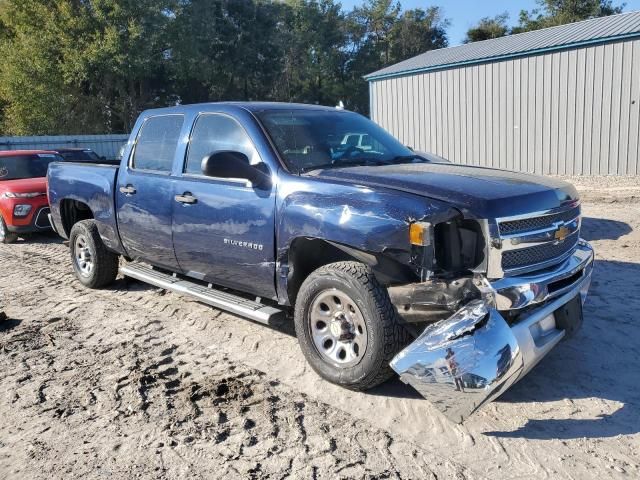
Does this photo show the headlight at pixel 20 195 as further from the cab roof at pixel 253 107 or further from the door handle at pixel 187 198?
the door handle at pixel 187 198

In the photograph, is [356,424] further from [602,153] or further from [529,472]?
[602,153]

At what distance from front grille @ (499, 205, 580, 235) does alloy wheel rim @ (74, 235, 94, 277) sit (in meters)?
4.93

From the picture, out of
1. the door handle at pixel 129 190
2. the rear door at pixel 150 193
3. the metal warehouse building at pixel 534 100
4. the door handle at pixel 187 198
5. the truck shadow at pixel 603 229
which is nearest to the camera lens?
the door handle at pixel 187 198

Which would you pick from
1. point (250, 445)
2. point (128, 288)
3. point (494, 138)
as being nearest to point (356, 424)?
point (250, 445)

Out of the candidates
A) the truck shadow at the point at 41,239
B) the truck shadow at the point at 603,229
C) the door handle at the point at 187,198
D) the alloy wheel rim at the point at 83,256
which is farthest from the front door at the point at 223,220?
the truck shadow at the point at 41,239

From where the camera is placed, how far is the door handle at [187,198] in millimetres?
4727

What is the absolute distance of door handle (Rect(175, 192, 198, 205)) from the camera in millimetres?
4727

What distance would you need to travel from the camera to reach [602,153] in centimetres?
1451

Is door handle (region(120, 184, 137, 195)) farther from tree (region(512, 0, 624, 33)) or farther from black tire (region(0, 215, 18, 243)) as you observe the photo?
tree (region(512, 0, 624, 33))

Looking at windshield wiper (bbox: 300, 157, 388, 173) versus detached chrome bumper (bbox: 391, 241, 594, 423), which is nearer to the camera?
detached chrome bumper (bbox: 391, 241, 594, 423)

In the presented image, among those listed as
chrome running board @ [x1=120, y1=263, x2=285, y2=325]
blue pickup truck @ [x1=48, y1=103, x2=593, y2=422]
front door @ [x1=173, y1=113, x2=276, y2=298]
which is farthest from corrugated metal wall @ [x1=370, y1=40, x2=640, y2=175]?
chrome running board @ [x1=120, y1=263, x2=285, y2=325]

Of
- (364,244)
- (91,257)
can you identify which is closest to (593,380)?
(364,244)

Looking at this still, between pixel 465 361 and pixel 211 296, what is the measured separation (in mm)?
2462

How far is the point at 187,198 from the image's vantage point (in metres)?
4.78
